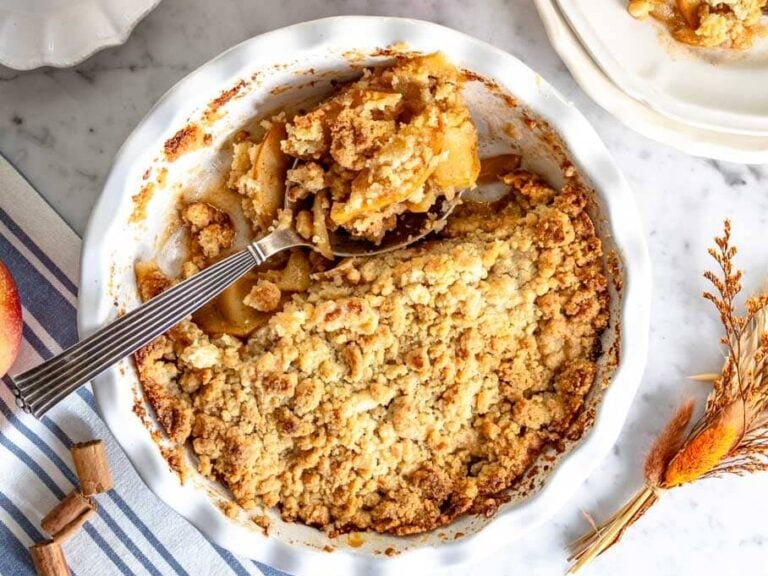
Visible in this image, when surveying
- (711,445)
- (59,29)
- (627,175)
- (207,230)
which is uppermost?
(59,29)

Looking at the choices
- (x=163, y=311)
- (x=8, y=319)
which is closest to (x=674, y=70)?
(x=163, y=311)

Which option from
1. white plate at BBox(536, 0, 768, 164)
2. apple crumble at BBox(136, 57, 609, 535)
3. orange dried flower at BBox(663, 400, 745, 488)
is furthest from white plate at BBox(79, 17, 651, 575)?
orange dried flower at BBox(663, 400, 745, 488)

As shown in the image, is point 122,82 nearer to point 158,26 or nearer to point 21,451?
point 158,26

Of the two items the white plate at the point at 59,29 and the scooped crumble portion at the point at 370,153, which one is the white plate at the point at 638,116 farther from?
the white plate at the point at 59,29

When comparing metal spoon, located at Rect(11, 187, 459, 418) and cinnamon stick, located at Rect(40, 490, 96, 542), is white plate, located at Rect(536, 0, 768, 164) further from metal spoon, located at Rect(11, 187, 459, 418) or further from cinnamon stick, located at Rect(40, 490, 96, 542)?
cinnamon stick, located at Rect(40, 490, 96, 542)

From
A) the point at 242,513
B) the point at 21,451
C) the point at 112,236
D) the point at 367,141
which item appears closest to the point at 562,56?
the point at 367,141

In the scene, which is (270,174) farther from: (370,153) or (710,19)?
(710,19)
